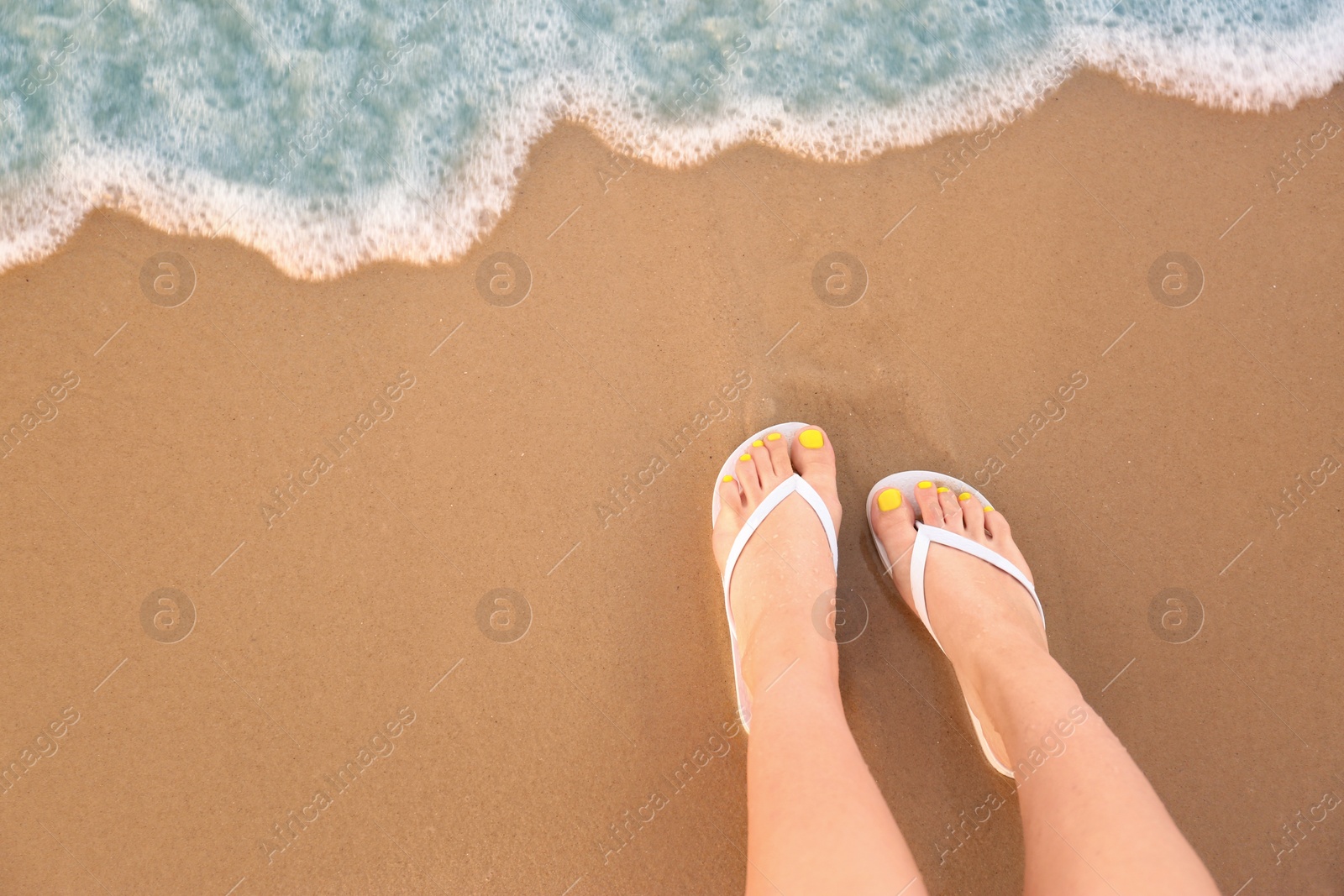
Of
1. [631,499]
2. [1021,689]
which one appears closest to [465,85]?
[631,499]

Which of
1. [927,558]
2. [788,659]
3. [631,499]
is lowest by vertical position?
[631,499]

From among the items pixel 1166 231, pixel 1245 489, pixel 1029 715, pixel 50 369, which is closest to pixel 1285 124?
pixel 1166 231

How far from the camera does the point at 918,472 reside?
1.76 meters

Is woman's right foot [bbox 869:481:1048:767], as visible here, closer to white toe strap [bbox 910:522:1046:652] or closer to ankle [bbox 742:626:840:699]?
white toe strap [bbox 910:522:1046:652]

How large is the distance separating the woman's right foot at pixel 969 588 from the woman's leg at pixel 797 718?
0.16 m

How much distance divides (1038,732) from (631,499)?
0.92 metres

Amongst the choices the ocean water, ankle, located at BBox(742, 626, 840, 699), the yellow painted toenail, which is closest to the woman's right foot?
the yellow painted toenail

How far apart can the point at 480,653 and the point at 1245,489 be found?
1745 millimetres

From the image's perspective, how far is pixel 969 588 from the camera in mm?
1633

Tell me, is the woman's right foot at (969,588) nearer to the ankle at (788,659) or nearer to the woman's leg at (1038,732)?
the woman's leg at (1038,732)

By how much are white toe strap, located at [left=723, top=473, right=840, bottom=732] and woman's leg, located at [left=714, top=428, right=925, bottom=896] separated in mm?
14

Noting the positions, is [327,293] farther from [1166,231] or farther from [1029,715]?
[1166,231]

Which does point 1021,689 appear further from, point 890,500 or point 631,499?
point 631,499

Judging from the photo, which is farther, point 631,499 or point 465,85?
point 465,85
